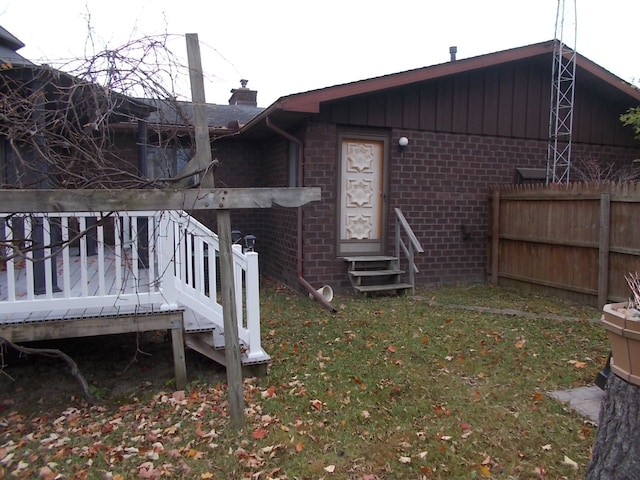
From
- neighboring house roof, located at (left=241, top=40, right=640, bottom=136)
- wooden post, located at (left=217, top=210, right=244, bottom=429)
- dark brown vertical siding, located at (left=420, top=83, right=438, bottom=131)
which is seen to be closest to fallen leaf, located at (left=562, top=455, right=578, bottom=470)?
wooden post, located at (left=217, top=210, right=244, bottom=429)

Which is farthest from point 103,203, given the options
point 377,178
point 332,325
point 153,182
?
point 377,178

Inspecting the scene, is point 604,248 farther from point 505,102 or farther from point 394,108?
point 394,108

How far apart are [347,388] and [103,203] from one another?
95.3 inches

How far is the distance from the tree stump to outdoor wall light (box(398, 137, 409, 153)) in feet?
20.8

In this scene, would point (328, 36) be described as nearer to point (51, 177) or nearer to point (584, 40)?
point (584, 40)

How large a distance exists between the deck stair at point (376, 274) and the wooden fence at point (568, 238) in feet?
6.73

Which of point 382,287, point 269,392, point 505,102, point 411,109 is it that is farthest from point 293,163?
point 269,392

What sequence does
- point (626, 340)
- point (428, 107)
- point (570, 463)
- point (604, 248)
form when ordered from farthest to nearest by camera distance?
point (428, 107) → point (604, 248) → point (570, 463) → point (626, 340)

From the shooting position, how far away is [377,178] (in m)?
8.30

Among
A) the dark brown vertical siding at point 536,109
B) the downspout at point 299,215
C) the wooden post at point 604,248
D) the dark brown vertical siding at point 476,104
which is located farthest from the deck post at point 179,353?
the dark brown vertical siding at point 536,109

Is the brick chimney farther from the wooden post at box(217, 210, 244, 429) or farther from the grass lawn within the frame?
the wooden post at box(217, 210, 244, 429)

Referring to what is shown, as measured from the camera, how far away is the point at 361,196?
8.22 metres

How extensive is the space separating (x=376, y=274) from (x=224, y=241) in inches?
185

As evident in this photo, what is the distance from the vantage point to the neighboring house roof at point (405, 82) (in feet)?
23.3
